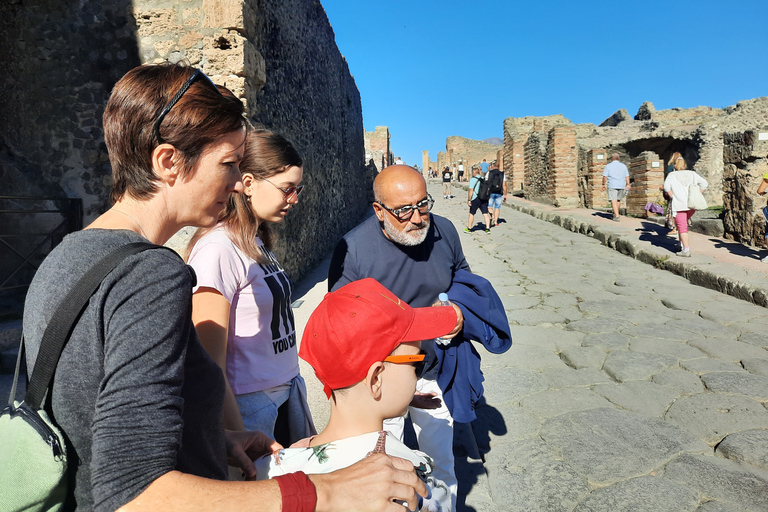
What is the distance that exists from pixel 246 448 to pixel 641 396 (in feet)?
9.36

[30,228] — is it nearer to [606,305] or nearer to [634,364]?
[634,364]

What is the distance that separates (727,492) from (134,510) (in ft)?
8.29

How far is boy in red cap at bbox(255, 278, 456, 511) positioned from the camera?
1050 millimetres

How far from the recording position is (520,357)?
12.7ft

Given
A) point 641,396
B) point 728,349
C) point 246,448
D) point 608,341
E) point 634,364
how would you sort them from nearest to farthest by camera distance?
1. point 246,448
2. point 641,396
3. point 634,364
4. point 728,349
5. point 608,341

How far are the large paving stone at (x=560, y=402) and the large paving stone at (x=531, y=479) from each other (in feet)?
1.22

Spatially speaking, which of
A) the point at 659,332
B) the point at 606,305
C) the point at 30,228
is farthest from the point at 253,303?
the point at 606,305

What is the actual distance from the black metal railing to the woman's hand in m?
4.00

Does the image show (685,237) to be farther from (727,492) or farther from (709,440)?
(727,492)

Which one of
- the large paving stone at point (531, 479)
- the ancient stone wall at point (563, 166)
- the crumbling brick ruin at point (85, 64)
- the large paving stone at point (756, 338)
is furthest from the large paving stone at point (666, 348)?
the ancient stone wall at point (563, 166)

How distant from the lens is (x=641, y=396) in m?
3.09

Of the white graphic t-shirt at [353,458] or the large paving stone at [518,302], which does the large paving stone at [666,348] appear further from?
the white graphic t-shirt at [353,458]

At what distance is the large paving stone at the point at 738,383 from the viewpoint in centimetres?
303

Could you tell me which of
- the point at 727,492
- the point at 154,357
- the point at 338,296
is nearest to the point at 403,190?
the point at 338,296
